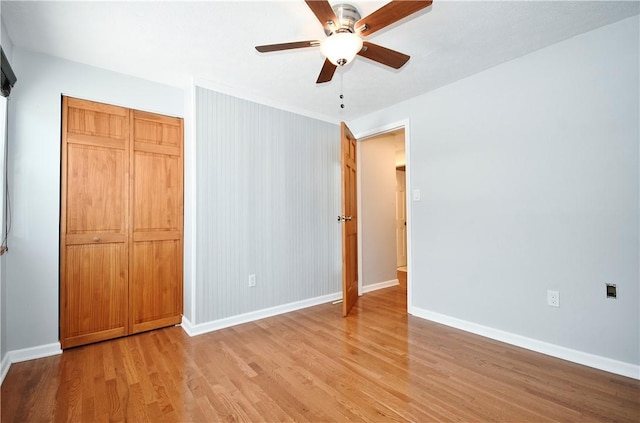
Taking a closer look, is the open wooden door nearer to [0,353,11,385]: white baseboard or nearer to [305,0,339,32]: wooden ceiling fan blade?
[305,0,339,32]: wooden ceiling fan blade

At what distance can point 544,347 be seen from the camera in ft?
7.20

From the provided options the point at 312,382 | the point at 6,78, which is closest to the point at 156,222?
the point at 6,78

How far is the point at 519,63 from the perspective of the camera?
2344 mm

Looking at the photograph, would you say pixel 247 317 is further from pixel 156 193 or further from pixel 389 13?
pixel 389 13

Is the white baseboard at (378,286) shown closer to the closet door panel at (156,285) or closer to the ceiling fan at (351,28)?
the closet door panel at (156,285)

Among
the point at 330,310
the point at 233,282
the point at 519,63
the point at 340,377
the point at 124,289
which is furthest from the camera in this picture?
the point at 330,310

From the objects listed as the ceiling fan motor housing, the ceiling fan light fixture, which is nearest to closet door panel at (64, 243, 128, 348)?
the ceiling fan light fixture

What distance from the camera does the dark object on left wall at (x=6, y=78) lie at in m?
1.83

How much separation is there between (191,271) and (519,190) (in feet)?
9.49

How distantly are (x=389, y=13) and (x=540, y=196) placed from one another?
1786 millimetres

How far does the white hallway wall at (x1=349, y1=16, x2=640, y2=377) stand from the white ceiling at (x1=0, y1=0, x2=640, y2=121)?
0.24 meters

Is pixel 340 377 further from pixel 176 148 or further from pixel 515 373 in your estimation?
pixel 176 148

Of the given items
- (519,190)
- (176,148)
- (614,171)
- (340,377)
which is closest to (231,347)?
(340,377)

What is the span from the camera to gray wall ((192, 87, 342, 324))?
2725 millimetres
